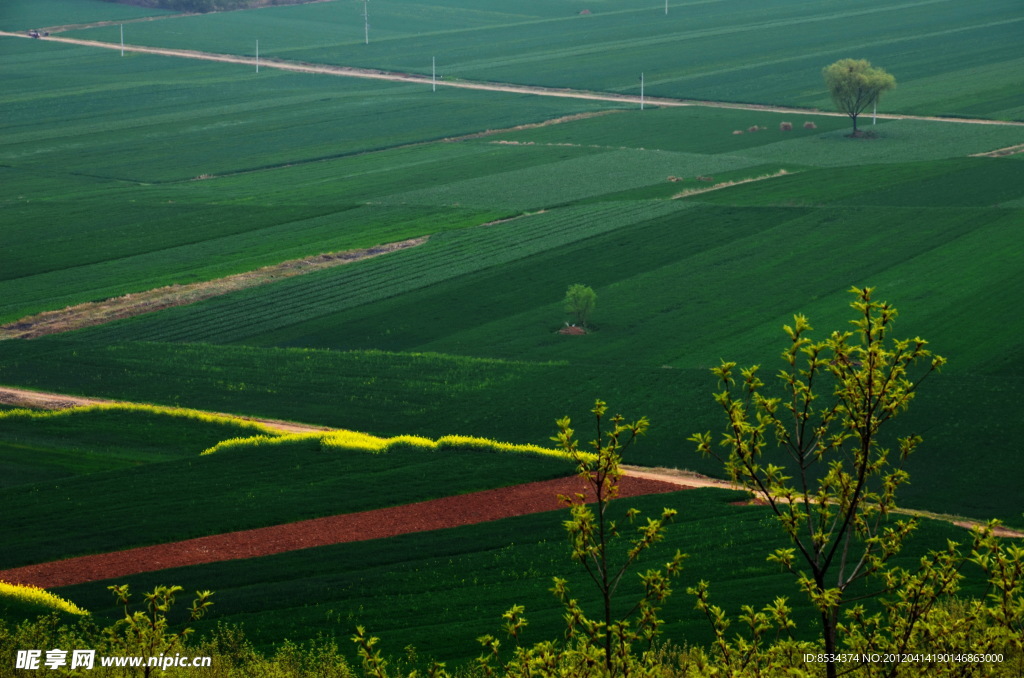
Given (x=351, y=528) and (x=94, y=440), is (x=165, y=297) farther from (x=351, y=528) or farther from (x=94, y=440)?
(x=351, y=528)

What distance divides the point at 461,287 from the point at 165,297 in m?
16.1

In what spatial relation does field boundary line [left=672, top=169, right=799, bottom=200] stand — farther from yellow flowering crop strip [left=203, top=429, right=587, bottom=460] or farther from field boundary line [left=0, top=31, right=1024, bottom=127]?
yellow flowering crop strip [left=203, top=429, right=587, bottom=460]

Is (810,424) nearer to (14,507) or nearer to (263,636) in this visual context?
(263,636)

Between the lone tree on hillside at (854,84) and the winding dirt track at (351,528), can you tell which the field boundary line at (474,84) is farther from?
the winding dirt track at (351,528)

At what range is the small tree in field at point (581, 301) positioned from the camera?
2395 inches

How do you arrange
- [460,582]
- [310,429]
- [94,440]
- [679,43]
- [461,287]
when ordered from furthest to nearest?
[679,43], [461,287], [310,429], [94,440], [460,582]

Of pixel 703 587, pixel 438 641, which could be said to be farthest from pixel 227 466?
pixel 703 587

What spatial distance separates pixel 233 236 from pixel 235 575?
5047 centimetres

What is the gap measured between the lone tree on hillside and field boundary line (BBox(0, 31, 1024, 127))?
7.86m

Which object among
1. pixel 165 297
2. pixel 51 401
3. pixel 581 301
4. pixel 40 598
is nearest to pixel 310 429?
pixel 51 401

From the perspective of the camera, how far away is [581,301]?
61000mm

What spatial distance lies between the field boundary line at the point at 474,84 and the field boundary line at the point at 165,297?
58.6 m

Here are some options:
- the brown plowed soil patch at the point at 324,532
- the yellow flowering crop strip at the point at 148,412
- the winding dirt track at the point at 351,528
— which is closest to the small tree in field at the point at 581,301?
the winding dirt track at the point at 351,528

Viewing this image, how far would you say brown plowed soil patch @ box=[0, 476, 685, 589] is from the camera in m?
35.5
